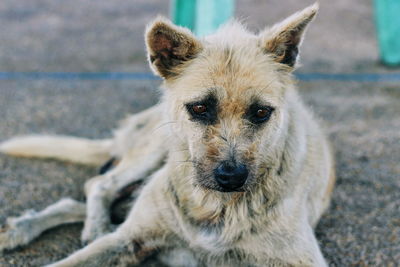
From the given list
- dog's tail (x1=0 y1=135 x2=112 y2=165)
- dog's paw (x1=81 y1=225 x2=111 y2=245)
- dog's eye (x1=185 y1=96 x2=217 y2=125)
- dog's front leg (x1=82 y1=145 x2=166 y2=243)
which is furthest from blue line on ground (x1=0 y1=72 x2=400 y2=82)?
A: dog's eye (x1=185 y1=96 x2=217 y2=125)

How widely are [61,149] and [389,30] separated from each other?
6.10m

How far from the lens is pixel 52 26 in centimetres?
1079

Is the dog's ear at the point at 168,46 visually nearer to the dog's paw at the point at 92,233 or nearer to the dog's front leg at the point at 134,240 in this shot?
the dog's front leg at the point at 134,240

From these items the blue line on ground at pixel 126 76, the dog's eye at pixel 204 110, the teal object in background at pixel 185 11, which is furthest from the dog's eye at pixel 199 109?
the blue line on ground at pixel 126 76

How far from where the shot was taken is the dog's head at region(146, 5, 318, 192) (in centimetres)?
297

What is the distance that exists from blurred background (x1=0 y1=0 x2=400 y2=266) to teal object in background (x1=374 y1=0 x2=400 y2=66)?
2 cm

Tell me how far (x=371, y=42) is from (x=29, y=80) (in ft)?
22.2

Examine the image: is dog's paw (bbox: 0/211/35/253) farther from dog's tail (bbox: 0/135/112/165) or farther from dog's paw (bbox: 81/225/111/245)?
dog's tail (bbox: 0/135/112/165)

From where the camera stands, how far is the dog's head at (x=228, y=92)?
2.97m

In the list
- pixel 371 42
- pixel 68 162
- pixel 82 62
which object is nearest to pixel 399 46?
pixel 371 42

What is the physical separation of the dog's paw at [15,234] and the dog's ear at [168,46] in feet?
5.32

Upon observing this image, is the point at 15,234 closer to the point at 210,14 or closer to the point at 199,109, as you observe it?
the point at 199,109

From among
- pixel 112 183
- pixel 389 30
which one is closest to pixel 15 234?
pixel 112 183

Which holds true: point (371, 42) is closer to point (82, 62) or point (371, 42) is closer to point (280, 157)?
point (82, 62)
